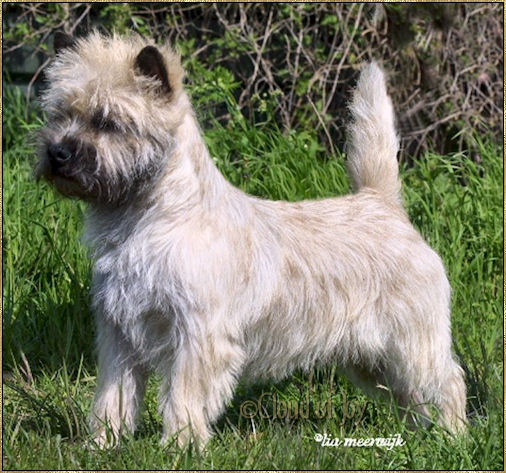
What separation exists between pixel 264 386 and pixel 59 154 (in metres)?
1.61

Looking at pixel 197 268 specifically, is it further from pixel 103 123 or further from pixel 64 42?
pixel 64 42

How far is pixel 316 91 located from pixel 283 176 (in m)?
1.42

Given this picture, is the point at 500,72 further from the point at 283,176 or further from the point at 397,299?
the point at 397,299

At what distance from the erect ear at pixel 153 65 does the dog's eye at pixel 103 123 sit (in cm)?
22

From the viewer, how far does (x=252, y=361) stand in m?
3.70

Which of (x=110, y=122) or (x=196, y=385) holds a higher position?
(x=110, y=122)

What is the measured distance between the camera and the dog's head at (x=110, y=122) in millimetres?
3207

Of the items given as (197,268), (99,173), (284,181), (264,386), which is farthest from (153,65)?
(284,181)

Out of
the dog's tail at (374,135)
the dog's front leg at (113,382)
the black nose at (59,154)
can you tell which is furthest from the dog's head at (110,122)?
the dog's tail at (374,135)

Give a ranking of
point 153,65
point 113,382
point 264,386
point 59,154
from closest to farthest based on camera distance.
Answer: point 59,154 < point 153,65 < point 113,382 < point 264,386

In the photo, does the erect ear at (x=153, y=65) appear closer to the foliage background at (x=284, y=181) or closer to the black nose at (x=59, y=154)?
the black nose at (x=59, y=154)

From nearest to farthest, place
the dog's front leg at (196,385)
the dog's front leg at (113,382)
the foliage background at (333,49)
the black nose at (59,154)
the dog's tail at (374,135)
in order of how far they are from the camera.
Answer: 1. the black nose at (59,154)
2. the dog's front leg at (196,385)
3. the dog's front leg at (113,382)
4. the dog's tail at (374,135)
5. the foliage background at (333,49)

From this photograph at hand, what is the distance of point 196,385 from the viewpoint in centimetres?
Answer: 334

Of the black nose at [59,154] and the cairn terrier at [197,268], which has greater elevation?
the black nose at [59,154]
